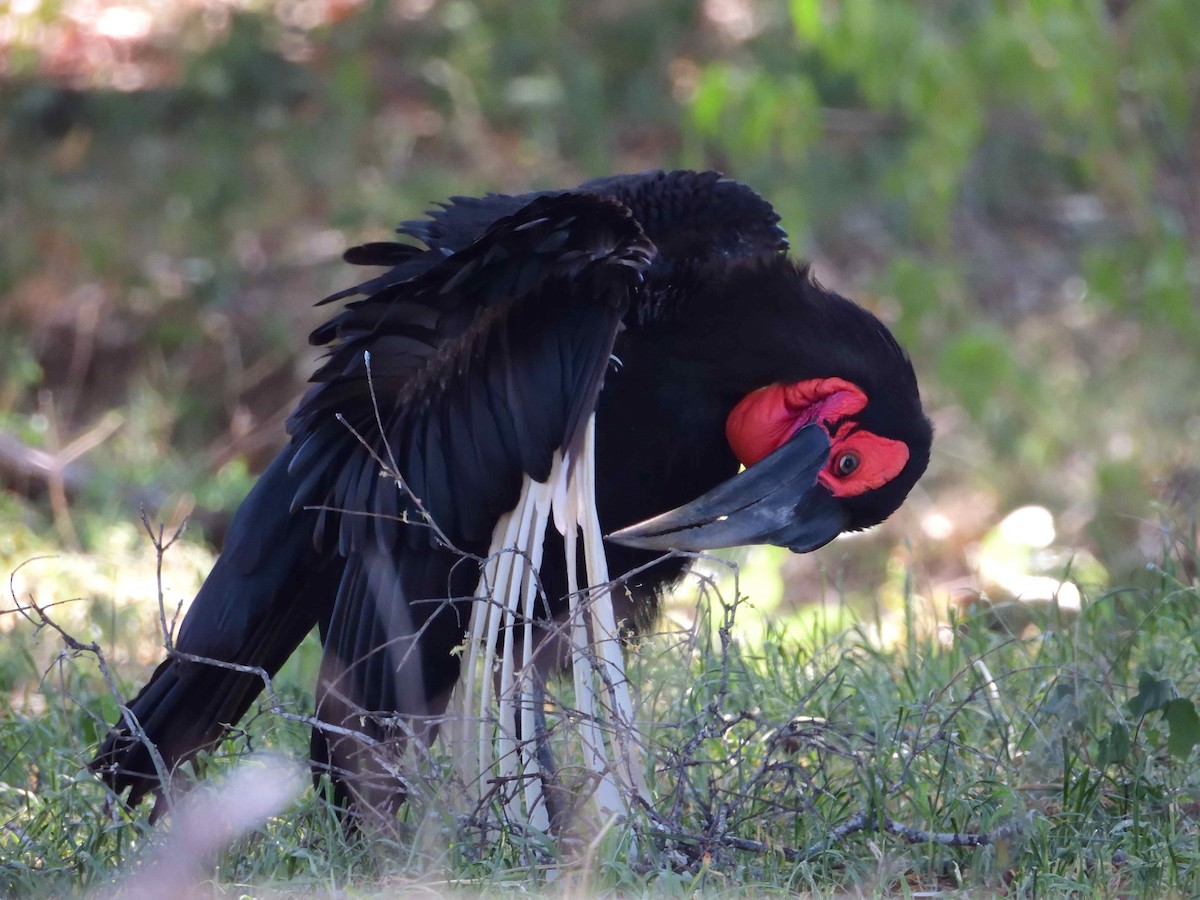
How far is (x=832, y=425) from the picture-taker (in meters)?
2.84

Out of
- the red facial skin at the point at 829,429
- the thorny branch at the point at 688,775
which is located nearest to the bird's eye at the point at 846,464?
the red facial skin at the point at 829,429

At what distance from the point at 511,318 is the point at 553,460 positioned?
265 millimetres

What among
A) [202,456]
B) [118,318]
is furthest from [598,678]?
[118,318]

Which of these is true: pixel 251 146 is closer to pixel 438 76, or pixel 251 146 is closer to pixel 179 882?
pixel 438 76

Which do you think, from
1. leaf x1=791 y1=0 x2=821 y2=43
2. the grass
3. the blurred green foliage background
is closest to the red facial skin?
the grass

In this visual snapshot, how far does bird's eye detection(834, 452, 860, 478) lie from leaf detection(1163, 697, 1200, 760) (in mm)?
769

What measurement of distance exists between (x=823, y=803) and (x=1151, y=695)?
0.54 m

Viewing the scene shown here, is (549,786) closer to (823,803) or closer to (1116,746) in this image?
(823,803)

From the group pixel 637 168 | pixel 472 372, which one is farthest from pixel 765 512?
pixel 637 168

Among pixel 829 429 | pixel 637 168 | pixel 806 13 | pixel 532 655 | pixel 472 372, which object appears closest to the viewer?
pixel 532 655

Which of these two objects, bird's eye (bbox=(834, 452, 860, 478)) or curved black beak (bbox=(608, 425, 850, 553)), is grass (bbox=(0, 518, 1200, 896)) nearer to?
curved black beak (bbox=(608, 425, 850, 553))

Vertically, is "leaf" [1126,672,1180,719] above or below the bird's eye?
below

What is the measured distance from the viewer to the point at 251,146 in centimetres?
789

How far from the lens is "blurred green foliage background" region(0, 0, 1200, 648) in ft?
16.9
